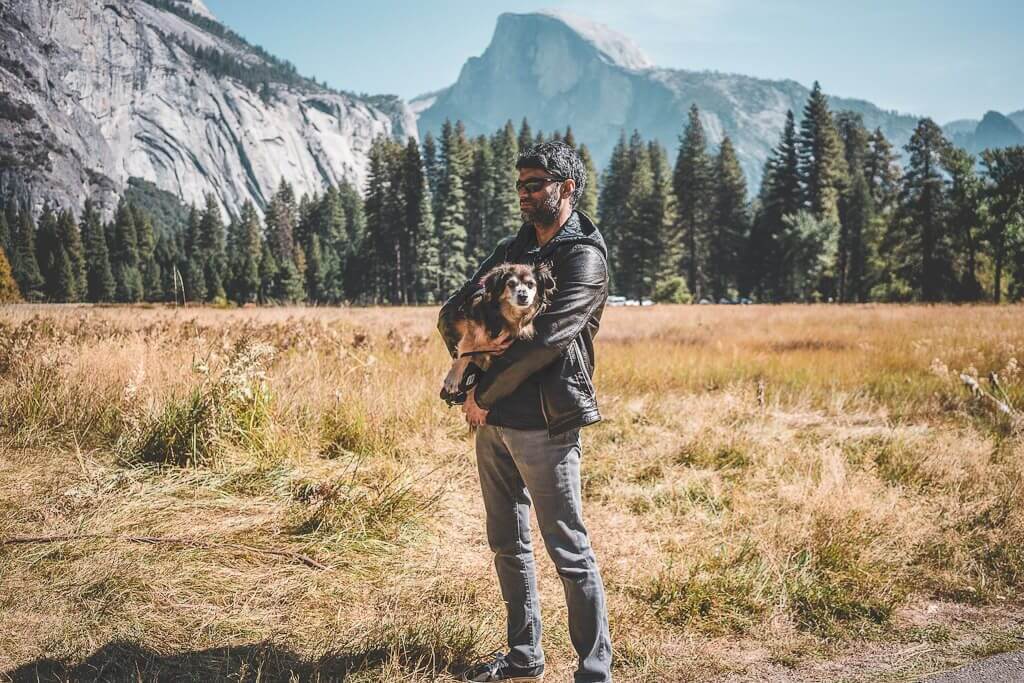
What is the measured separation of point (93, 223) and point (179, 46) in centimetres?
20634

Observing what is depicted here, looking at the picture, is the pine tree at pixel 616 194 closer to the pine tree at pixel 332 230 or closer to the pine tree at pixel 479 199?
the pine tree at pixel 479 199

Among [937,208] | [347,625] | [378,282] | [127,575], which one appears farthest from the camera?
[378,282]

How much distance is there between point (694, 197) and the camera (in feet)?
178

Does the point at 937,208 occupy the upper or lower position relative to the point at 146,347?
upper

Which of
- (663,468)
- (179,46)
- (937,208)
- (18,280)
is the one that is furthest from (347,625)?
(179,46)

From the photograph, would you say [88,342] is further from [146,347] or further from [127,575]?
[127,575]

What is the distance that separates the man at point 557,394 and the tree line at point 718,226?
1027 inches

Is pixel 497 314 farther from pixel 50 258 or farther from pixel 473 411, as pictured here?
pixel 50 258

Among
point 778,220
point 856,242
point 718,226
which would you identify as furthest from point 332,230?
point 856,242

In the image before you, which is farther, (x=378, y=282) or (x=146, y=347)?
(x=378, y=282)

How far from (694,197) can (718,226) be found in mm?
4120

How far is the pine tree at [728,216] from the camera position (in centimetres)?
5559

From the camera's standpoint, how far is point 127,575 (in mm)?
3402

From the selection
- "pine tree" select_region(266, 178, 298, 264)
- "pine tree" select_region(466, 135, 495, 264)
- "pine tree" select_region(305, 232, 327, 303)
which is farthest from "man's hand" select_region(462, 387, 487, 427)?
"pine tree" select_region(266, 178, 298, 264)
